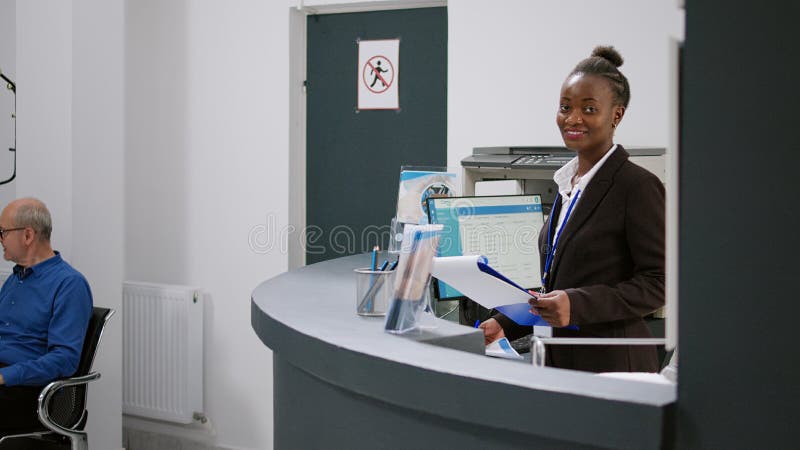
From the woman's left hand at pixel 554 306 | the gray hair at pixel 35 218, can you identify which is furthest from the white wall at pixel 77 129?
the woman's left hand at pixel 554 306

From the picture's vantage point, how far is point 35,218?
320cm

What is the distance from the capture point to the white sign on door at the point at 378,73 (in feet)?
12.8

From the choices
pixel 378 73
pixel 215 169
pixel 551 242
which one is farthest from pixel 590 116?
pixel 215 169

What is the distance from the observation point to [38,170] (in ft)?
11.8

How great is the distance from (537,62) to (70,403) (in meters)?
2.31

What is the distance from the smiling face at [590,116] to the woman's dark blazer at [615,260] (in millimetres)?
63

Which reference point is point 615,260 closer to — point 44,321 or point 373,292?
point 373,292

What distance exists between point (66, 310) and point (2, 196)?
5.13ft

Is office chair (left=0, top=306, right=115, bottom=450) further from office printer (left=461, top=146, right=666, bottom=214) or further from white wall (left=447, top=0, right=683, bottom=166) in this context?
white wall (left=447, top=0, right=683, bottom=166)

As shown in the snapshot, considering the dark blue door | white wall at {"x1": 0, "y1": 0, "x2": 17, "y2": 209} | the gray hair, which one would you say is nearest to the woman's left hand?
the dark blue door

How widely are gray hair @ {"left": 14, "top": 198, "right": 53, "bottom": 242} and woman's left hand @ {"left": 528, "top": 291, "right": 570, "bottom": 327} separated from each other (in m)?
2.30

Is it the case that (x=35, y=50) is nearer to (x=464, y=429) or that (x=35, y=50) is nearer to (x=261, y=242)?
(x=261, y=242)

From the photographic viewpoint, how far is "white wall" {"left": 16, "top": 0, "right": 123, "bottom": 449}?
355 cm

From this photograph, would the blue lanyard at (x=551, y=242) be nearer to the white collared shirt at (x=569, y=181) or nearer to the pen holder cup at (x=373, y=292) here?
the white collared shirt at (x=569, y=181)
